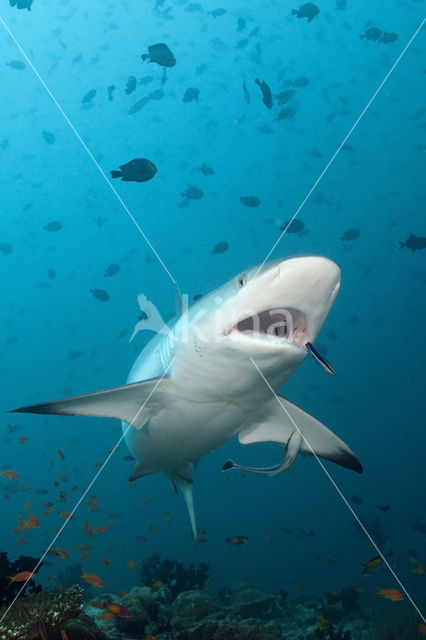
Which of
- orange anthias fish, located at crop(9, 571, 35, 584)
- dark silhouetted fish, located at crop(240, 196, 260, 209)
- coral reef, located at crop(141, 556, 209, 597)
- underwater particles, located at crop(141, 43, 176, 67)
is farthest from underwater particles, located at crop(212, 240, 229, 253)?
orange anthias fish, located at crop(9, 571, 35, 584)

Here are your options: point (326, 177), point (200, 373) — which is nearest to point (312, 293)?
point (200, 373)

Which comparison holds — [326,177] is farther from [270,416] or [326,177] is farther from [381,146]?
[270,416]

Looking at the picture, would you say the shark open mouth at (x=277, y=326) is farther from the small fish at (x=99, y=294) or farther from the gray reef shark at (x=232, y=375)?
the small fish at (x=99, y=294)

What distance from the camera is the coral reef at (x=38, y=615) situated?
406cm

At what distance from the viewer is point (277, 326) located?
3119 millimetres

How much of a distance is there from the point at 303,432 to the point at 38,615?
343 centimetres

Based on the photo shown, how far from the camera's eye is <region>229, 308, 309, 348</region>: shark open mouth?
2.82 meters

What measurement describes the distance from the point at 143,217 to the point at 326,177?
834 inches

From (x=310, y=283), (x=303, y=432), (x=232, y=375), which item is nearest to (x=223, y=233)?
(x=303, y=432)

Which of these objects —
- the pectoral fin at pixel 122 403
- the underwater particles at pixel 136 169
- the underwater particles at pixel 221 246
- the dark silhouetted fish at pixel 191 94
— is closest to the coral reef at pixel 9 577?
the pectoral fin at pixel 122 403

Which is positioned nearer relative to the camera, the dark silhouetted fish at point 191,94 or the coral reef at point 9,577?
the coral reef at point 9,577

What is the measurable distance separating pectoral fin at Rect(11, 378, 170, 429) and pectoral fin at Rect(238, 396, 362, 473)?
4.03 feet

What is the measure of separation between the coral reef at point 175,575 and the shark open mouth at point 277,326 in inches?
418

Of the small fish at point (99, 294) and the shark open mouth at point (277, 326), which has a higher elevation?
the shark open mouth at point (277, 326)
